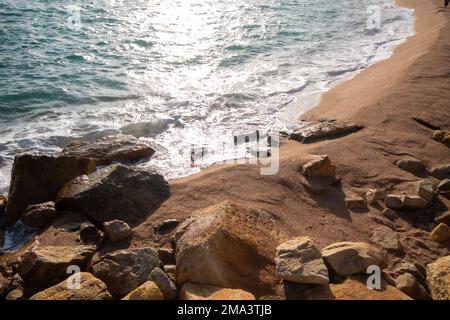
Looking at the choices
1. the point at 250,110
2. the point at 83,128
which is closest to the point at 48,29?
→ the point at 83,128

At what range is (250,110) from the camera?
25.7 ft

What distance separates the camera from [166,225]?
4.05 metres

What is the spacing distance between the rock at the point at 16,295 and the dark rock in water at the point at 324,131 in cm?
418

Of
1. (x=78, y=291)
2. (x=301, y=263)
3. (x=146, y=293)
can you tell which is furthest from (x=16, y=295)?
(x=301, y=263)

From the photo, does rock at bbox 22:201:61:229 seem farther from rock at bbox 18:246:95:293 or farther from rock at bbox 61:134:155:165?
rock at bbox 61:134:155:165

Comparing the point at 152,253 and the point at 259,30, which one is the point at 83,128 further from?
the point at 259,30

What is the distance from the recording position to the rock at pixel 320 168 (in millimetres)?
4711

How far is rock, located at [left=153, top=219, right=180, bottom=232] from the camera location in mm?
4031

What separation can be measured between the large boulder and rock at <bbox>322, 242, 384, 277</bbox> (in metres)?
0.47

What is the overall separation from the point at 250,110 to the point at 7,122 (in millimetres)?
4603

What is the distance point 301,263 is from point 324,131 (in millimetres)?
Result: 3336

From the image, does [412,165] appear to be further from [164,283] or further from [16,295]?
[16,295]

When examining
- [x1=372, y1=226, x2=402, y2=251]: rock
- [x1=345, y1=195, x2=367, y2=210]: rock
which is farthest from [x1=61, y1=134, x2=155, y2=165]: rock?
[x1=372, y1=226, x2=402, y2=251]: rock

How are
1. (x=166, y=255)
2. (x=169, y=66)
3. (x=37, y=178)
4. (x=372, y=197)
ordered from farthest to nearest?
(x=169, y=66), (x=37, y=178), (x=372, y=197), (x=166, y=255)
